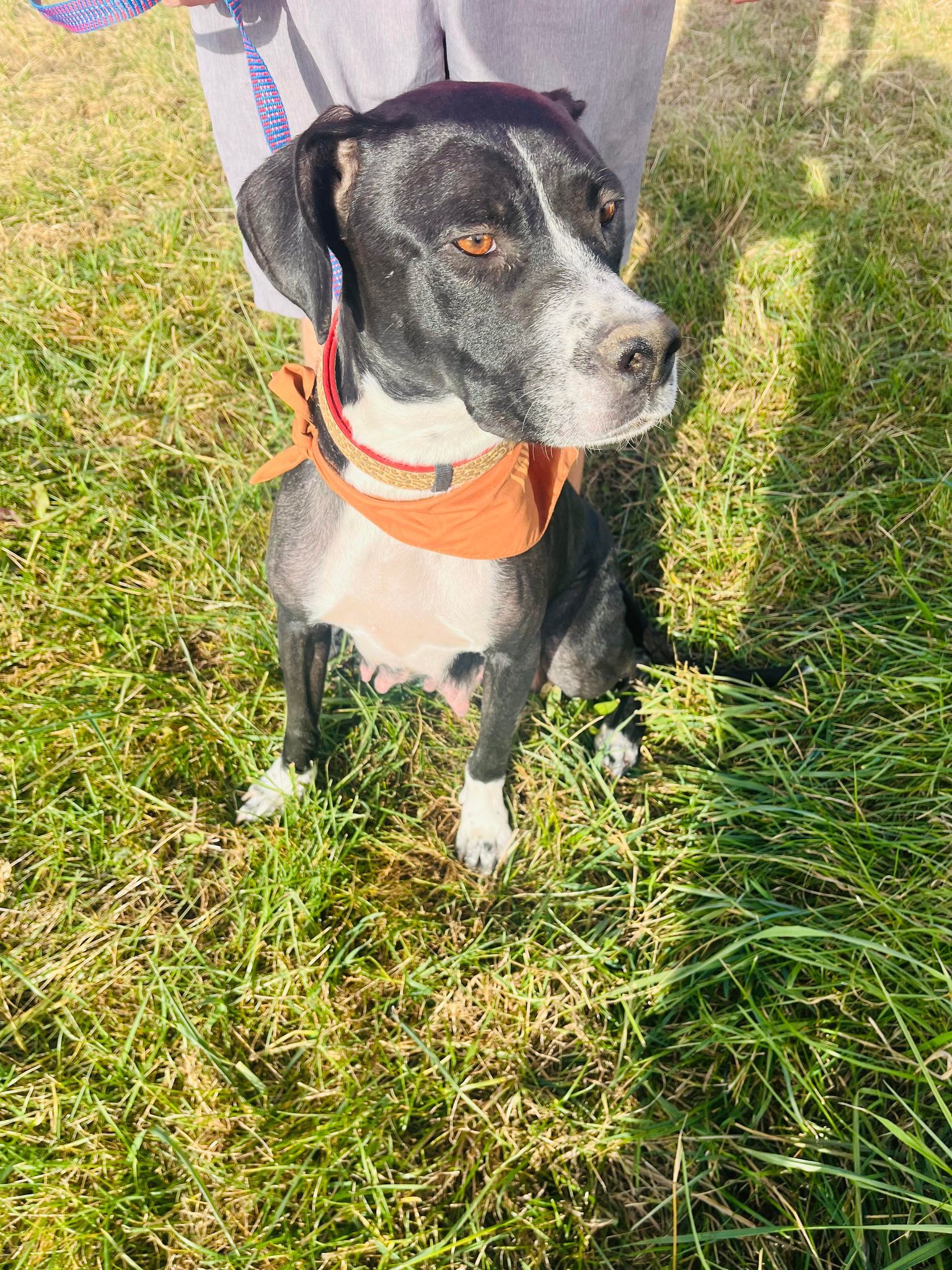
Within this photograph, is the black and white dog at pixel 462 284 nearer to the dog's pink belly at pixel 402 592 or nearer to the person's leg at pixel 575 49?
the dog's pink belly at pixel 402 592

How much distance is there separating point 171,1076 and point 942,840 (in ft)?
6.98

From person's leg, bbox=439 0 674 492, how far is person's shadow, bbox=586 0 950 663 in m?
1.28

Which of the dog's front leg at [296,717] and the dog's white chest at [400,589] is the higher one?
the dog's white chest at [400,589]

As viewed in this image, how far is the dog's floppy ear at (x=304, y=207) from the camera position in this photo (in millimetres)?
1840

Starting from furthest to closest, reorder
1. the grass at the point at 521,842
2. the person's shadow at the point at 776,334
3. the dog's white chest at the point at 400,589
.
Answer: the person's shadow at the point at 776,334 → the dog's white chest at the point at 400,589 → the grass at the point at 521,842

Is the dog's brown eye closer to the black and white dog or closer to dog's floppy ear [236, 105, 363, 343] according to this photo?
the black and white dog

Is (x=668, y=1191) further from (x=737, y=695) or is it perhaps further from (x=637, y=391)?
(x=637, y=391)

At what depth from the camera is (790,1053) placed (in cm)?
223

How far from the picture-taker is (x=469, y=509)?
2154mm

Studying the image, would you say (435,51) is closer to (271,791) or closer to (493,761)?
(493,761)

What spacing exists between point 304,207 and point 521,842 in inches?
75.4

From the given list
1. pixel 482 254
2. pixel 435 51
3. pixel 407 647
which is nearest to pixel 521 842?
pixel 407 647

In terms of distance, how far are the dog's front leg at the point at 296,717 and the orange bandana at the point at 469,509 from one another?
0.50 m

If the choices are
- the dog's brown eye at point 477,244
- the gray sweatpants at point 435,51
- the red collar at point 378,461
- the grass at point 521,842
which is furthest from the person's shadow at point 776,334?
the dog's brown eye at point 477,244
